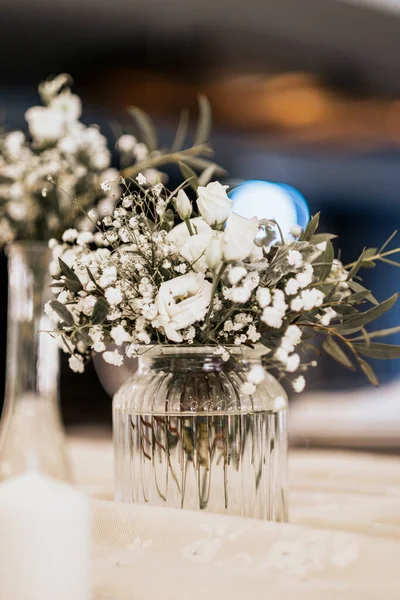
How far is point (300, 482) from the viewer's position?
1.10m

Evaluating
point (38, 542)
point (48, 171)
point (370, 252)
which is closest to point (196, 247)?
point (370, 252)

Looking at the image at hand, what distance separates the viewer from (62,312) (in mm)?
812

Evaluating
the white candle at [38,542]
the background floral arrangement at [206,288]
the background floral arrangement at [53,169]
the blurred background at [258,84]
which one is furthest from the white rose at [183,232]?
the blurred background at [258,84]

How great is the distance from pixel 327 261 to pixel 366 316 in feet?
0.24

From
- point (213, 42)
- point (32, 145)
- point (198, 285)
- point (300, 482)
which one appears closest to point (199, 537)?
point (198, 285)

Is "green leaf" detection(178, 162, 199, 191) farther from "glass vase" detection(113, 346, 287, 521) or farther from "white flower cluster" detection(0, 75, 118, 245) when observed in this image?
"white flower cluster" detection(0, 75, 118, 245)

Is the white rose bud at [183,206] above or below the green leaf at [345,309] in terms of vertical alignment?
above

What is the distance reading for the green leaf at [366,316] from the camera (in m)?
0.81

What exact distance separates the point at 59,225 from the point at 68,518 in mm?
1111

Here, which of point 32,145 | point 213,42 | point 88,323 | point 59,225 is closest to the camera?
point 88,323

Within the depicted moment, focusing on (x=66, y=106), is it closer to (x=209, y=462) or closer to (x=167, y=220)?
(x=167, y=220)

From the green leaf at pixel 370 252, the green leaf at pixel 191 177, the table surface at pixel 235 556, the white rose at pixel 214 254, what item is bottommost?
the table surface at pixel 235 556

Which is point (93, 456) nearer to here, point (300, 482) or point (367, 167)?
point (300, 482)

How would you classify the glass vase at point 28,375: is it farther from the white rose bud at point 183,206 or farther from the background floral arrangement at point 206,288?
the white rose bud at point 183,206
